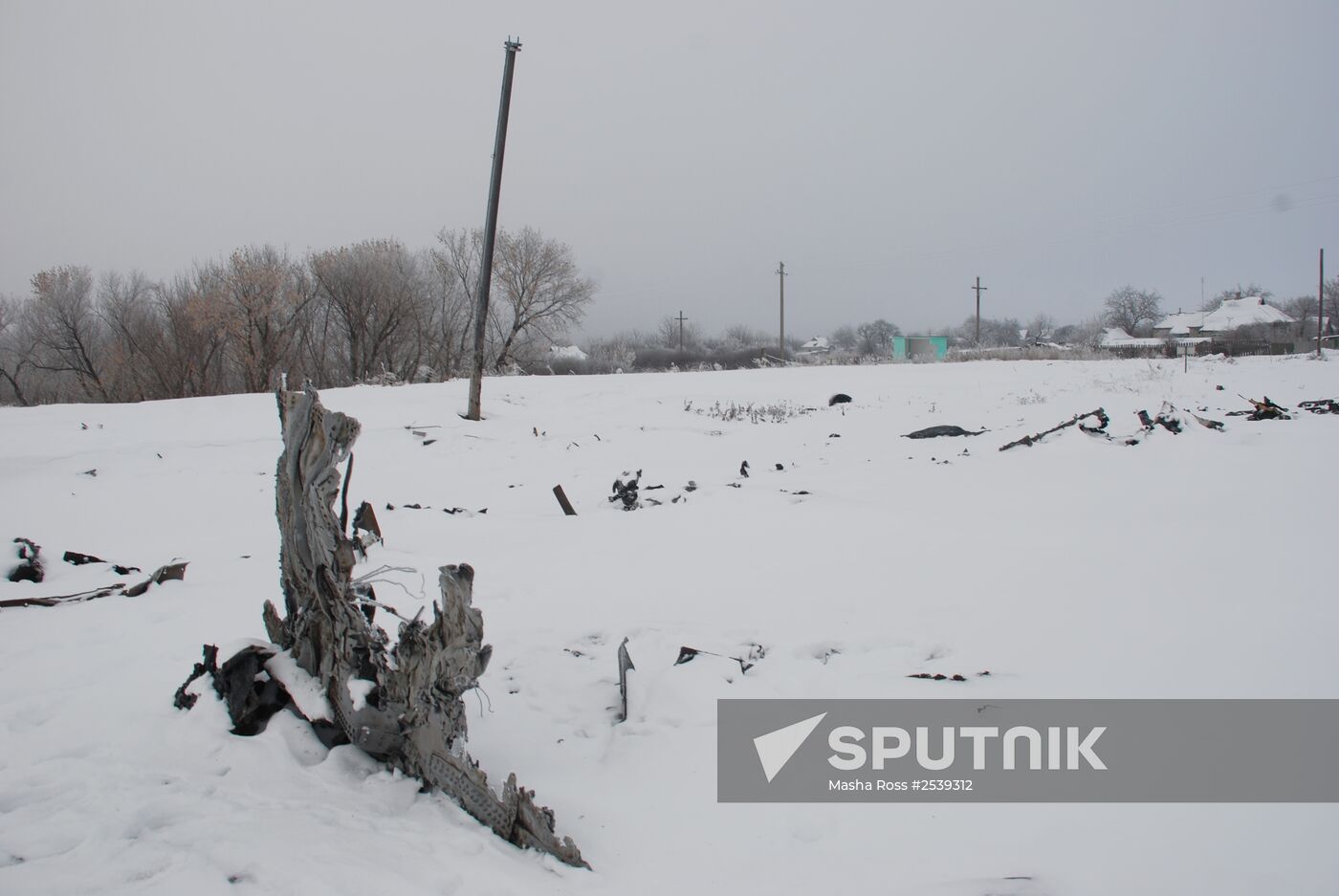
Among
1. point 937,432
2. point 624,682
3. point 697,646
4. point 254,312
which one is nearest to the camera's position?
point 624,682

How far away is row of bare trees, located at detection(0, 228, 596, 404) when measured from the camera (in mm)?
26266

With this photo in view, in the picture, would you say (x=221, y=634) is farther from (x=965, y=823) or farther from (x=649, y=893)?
(x=965, y=823)

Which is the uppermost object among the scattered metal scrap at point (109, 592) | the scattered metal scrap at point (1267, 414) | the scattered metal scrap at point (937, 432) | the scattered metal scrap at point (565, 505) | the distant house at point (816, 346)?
the distant house at point (816, 346)

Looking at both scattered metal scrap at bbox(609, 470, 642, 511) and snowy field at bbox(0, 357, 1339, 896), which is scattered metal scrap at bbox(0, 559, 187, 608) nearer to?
snowy field at bbox(0, 357, 1339, 896)

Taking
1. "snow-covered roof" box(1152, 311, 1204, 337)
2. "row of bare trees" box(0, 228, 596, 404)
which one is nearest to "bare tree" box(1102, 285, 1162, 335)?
"snow-covered roof" box(1152, 311, 1204, 337)

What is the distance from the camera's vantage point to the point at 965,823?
2.15 meters

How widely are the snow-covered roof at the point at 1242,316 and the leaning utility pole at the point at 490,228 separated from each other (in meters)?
70.5

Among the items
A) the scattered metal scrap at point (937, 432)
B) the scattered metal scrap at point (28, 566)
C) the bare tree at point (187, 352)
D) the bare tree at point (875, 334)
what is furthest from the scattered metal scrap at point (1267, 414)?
the bare tree at point (875, 334)

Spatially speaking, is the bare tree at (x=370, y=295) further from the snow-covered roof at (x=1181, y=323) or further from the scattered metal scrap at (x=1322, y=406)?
the snow-covered roof at (x=1181, y=323)

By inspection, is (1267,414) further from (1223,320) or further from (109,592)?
(1223,320)

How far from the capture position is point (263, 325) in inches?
1024

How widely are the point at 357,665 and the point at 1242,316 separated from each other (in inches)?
3232

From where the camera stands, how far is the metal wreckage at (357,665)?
2.09 metres

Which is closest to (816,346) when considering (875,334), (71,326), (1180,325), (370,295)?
(875,334)
